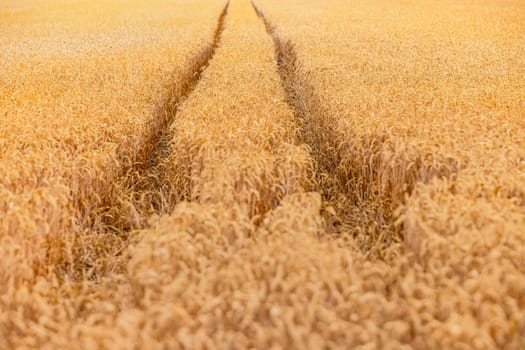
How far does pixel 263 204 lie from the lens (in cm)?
513

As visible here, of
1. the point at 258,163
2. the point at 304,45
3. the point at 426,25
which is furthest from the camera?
the point at 426,25

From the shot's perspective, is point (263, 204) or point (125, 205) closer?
point (263, 204)

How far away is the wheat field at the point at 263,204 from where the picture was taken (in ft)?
Answer: 8.93

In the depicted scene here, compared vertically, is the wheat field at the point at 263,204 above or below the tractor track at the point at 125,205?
above

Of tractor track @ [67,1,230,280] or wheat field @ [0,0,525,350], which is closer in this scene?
wheat field @ [0,0,525,350]

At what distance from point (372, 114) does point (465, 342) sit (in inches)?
171

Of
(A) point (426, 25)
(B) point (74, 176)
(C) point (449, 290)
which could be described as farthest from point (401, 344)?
(A) point (426, 25)

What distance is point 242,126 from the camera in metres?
6.54

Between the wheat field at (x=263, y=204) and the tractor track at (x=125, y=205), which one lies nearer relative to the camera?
the wheat field at (x=263, y=204)

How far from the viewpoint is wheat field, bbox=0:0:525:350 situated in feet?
8.93

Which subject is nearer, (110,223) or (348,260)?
(348,260)

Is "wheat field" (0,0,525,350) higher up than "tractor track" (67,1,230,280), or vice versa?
"wheat field" (0,0,525,350)

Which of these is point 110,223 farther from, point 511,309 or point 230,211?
point 511,309

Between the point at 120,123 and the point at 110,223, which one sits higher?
the point at 120,123
